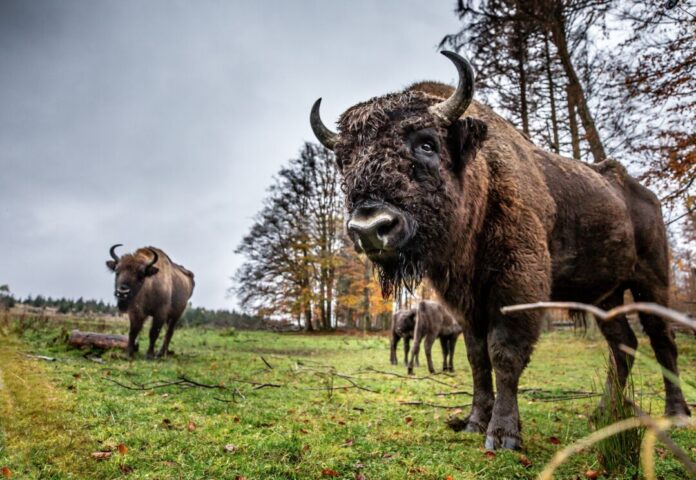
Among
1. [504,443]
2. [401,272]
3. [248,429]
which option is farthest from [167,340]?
[504,443]

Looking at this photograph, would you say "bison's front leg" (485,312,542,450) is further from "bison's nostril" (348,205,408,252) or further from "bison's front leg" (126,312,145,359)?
"bison's front leg" (126,312,145,359)

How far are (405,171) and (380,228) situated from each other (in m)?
0.58

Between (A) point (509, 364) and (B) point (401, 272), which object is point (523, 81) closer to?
(A) point (509, 364)

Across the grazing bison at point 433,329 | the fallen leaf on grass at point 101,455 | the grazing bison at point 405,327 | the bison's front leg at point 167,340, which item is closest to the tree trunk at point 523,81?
the grazing bison at point 433,329

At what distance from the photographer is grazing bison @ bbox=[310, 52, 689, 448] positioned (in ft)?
10.4

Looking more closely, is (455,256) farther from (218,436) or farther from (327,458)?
(218,436)

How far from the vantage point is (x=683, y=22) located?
8.93m

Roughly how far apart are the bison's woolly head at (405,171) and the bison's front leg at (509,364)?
0.86m

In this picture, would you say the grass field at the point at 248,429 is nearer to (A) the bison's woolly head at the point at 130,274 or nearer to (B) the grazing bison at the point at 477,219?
(B) the grazing bison at the point at 477,219

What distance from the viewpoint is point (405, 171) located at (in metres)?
3.21

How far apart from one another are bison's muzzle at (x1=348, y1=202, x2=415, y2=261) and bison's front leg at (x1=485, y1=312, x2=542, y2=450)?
1.24 metres

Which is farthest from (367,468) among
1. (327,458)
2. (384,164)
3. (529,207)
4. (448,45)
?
(448,45)

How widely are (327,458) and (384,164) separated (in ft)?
7.28

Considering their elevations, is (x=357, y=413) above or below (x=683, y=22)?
below
